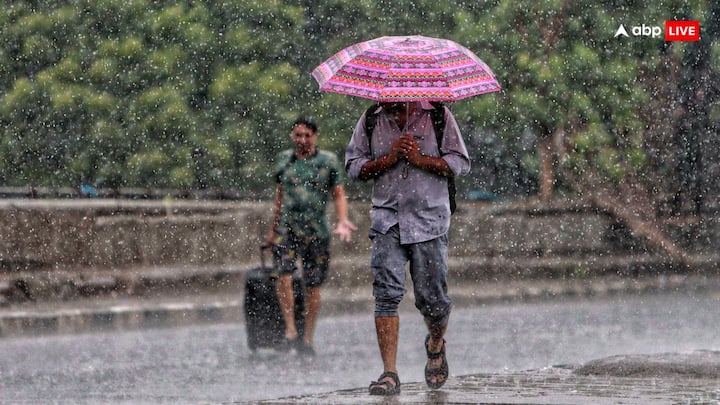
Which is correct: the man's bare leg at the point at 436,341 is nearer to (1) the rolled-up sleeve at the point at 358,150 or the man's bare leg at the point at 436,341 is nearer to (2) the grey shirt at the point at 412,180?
(2) the grey shirt at the point at 412,180

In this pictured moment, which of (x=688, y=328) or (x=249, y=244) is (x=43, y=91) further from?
(x=688, y=328)

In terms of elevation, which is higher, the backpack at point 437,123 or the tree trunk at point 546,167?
the backpack at point 437,123

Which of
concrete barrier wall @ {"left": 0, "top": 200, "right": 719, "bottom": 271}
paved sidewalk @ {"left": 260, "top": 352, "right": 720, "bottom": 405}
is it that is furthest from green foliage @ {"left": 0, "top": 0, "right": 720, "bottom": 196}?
paved sidewalk @ {"left": 260, "top": 352, "right": 720, "bottom": 405}

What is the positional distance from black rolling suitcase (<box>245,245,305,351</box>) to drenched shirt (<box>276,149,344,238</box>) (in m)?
0.31

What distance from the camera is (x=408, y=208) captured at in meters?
7.96

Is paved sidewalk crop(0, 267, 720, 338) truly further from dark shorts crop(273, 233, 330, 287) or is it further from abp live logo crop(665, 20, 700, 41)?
abp live logo crop(665, 20, 700, 41)

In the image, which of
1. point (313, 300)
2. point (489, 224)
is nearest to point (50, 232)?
point (313, 300)

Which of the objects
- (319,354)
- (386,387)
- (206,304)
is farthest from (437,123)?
(206,304)

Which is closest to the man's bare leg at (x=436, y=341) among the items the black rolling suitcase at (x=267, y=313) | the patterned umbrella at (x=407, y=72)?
the patterned umbrella at (x=407, y=72)

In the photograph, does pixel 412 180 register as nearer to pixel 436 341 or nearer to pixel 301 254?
pixel 436 341

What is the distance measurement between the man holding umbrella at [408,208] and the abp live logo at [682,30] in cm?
1630

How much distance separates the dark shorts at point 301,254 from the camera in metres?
11.9

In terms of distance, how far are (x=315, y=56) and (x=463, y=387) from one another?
20.5m

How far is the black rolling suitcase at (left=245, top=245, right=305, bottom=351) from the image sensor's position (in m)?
11.9
